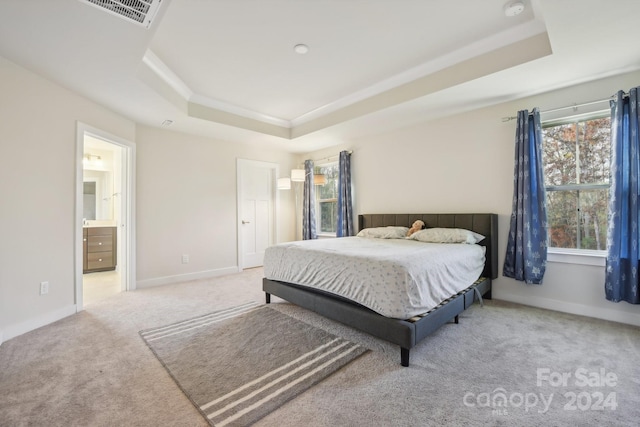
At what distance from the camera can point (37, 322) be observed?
2592 millimetres

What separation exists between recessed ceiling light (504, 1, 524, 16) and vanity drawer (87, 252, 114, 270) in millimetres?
6702

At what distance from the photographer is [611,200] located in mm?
2592

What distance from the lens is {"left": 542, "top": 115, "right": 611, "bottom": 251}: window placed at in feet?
9.32

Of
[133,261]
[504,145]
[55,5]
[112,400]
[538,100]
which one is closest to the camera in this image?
[112,400]

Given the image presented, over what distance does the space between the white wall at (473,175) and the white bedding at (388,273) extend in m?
0.79

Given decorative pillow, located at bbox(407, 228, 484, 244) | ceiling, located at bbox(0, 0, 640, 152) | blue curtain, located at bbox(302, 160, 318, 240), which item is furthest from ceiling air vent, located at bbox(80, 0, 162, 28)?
blue curtain, located at bbox(302, 160, 318, 240)

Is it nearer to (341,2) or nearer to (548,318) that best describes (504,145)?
(548,318)

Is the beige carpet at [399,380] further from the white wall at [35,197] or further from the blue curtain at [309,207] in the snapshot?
the blue curtain at [309,207]

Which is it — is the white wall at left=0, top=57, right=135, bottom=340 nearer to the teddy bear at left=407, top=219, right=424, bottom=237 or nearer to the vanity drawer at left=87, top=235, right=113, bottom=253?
the vanity drawer at left=87, top=235, right=113, bottom=253

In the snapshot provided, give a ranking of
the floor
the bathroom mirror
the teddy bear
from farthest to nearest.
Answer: the bathroom mirror
the teddy bear
the floor

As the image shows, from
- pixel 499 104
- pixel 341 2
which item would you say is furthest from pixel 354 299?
pixel 499 104

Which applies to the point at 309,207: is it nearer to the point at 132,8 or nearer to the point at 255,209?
the point at 255,209

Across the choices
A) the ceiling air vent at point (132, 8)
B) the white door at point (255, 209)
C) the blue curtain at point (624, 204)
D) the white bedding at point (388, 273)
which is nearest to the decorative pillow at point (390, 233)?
the white bedding at point (388, 273)

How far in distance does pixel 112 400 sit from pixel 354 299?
1.66m
